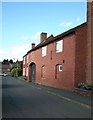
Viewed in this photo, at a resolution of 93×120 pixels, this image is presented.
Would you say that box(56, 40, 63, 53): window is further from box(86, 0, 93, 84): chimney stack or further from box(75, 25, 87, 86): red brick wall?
box(86, 0, 93, 84): chimney stack

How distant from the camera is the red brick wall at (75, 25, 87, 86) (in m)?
25.5

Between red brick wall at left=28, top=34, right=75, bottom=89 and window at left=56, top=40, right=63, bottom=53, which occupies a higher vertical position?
window at left=56, top=40, right=63, bottom=53

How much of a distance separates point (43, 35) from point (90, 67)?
31499 mm

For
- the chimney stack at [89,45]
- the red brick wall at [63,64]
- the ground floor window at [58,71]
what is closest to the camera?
the chimney stack at [89,45]

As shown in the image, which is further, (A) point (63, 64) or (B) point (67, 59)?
(A) point (63, 64)

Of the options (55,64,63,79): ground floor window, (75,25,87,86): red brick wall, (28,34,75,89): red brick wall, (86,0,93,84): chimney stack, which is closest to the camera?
(86,0,93,84): chimney stack

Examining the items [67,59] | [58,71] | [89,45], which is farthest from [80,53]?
[58,71]

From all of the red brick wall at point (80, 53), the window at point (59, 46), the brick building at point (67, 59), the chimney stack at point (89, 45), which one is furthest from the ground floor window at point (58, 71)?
the chimney stack at point (89, 45)

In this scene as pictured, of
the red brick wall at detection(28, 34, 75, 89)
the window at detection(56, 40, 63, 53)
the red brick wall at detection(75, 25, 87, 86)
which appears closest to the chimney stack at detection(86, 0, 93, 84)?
Result: the red brick wall at detection(75, 25, 87, 86)

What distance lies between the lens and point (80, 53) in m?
25.7

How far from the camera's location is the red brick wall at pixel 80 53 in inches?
1006

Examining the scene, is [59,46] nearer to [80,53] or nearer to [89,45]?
[80,53]

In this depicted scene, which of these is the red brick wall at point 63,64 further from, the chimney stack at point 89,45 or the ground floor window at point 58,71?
the chimney stack at point 89,45

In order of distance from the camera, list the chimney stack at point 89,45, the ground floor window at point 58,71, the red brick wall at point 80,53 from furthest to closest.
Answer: the ground floor window at point 58,71, the red brick wall at point 80,53, the chimney stack at point 89,45
